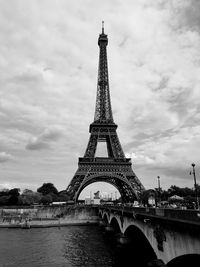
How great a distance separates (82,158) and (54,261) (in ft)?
200

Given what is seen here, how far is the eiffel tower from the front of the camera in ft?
295

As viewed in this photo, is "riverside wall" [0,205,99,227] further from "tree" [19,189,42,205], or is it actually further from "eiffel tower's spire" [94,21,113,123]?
"eiffel tower's spire" [94,21,113,123]

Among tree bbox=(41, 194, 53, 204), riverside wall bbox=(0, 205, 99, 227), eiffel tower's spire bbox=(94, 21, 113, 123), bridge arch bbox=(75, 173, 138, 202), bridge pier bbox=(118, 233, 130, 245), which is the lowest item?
bridge pier bbox=(118, 233, 130, 245)

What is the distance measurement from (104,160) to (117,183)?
1971 centimetres

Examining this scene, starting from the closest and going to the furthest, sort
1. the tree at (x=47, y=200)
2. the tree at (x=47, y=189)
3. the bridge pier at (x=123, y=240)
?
1. the bridge pier at (x=123, y=240)
2. the tree at (x=47, y=200)
3. the tree at (x=47, y=189)

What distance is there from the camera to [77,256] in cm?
3444

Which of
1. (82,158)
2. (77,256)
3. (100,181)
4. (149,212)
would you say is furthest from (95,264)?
(100,181)

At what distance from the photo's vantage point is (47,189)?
139 metres

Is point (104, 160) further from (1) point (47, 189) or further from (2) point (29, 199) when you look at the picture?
(1) point (47, 189)

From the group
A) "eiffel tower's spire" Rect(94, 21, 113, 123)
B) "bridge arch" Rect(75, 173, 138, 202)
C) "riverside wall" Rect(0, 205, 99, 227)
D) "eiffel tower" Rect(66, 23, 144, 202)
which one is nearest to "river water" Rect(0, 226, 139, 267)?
"riverside wall" Rect(0, 205, 99, 227)

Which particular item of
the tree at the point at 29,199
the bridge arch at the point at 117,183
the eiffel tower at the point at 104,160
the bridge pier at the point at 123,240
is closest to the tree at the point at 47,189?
the tree at the point at 29,199

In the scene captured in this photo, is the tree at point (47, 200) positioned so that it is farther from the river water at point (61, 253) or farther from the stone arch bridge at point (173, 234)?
the stone arch bridge at point (173, 234)

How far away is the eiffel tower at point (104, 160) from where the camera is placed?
8988cm

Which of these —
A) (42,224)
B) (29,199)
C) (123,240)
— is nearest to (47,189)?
(29,199)
